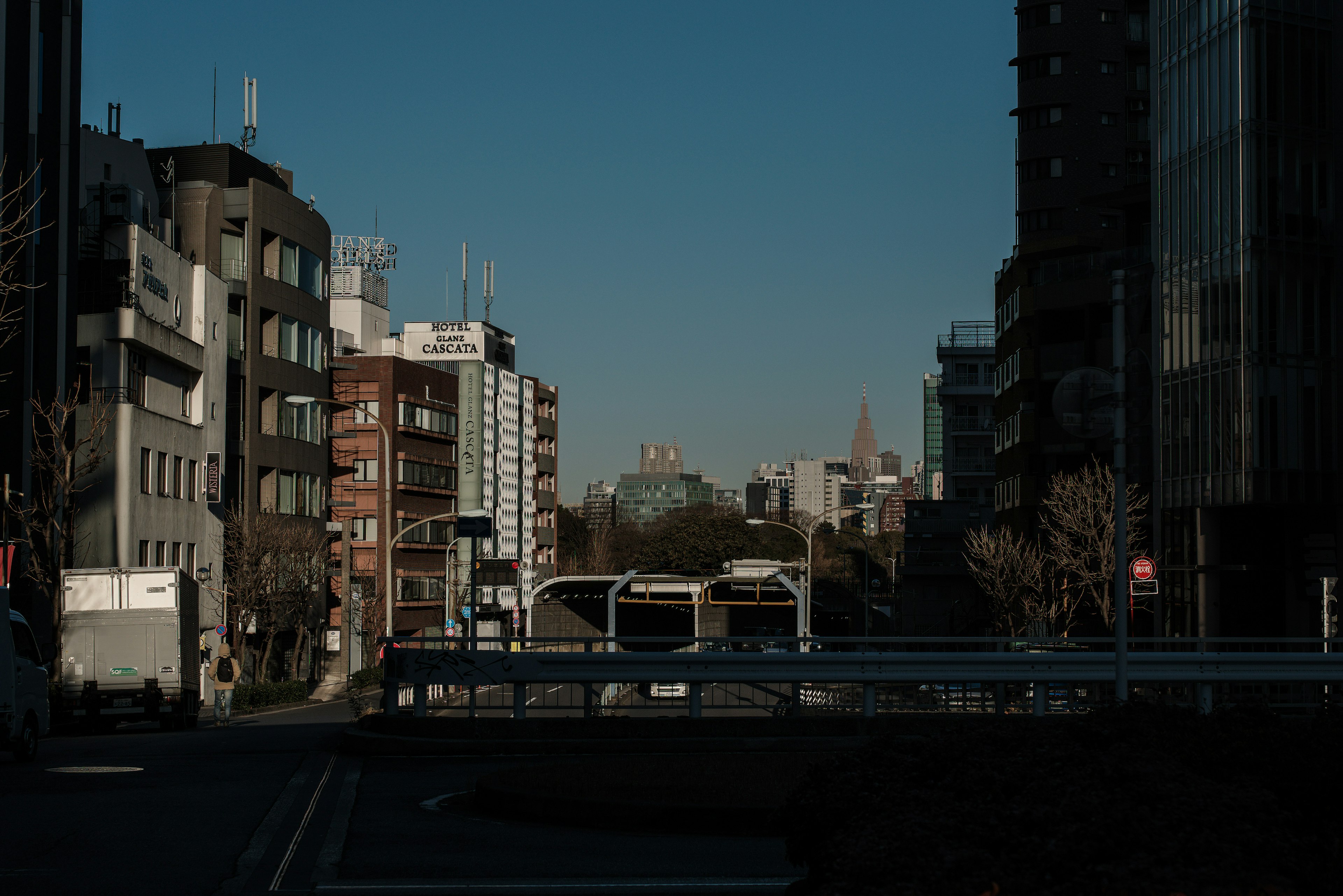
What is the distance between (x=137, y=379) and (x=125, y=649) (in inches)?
911

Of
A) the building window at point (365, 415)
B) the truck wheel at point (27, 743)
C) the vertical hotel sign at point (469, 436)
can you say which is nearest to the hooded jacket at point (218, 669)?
the truck wheel at point (27, 743)

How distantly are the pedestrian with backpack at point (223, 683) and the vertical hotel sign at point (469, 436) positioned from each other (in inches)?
2893

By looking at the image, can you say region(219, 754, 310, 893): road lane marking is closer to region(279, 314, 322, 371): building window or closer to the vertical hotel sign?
region(279, 314, 322, 371): building window

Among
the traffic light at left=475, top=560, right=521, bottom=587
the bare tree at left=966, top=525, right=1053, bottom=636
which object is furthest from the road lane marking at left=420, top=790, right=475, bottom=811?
the bare tree at left=966, top=525, right=1053, bottom=636

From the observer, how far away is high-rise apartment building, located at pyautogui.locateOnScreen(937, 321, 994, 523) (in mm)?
125938

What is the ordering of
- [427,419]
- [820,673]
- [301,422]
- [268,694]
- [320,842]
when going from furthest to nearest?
[427,419] < [301,422] < [268,694] < [820,673] < [320,842]

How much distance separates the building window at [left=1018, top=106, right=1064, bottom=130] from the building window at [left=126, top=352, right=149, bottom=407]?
52.8 meters

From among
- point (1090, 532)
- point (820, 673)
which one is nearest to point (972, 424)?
point (1090, 532)

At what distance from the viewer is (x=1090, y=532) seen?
50938 millimetres

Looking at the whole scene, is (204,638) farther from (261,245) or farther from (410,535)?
(410,535)

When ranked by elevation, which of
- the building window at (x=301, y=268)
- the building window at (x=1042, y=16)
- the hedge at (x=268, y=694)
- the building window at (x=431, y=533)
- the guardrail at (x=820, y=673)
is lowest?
the hedge at (x=268, y=694)

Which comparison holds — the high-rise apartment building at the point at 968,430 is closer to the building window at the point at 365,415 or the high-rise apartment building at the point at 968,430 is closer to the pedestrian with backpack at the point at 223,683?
the building window at the point at 365,415

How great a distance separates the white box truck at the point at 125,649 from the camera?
2991cm

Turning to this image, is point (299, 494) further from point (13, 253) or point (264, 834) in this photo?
point (264, 834)
